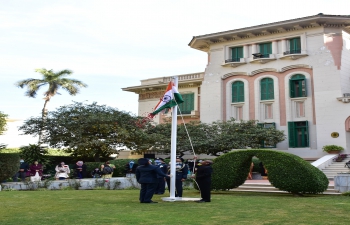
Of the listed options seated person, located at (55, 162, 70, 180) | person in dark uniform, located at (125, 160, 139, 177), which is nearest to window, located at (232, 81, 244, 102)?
person in dark uniform, located at (125, 160, 139, 177)

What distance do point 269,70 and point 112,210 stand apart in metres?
26.0

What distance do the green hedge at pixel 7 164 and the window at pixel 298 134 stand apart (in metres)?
20.9

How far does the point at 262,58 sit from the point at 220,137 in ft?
27.4

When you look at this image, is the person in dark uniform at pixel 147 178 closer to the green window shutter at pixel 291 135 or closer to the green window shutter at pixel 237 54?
the green window shutter at pixel 291 135

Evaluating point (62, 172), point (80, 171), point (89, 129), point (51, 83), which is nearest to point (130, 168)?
point (80, 171)

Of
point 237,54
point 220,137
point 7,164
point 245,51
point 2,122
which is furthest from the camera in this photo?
point 2,122

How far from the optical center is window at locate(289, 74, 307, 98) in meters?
31.5

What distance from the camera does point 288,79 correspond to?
32125mm

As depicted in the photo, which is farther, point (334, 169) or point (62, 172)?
point (334, 169)

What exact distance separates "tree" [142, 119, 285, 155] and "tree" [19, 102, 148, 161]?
1.99 m

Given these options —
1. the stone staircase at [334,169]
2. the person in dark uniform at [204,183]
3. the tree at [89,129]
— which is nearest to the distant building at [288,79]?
the stone staircase at [334,169]

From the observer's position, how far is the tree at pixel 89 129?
26641mm

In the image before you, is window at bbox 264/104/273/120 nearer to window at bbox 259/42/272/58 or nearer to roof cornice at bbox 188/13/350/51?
window at bbox 259/42/272/58

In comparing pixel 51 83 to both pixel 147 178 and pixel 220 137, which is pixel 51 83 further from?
pixel 147 178
